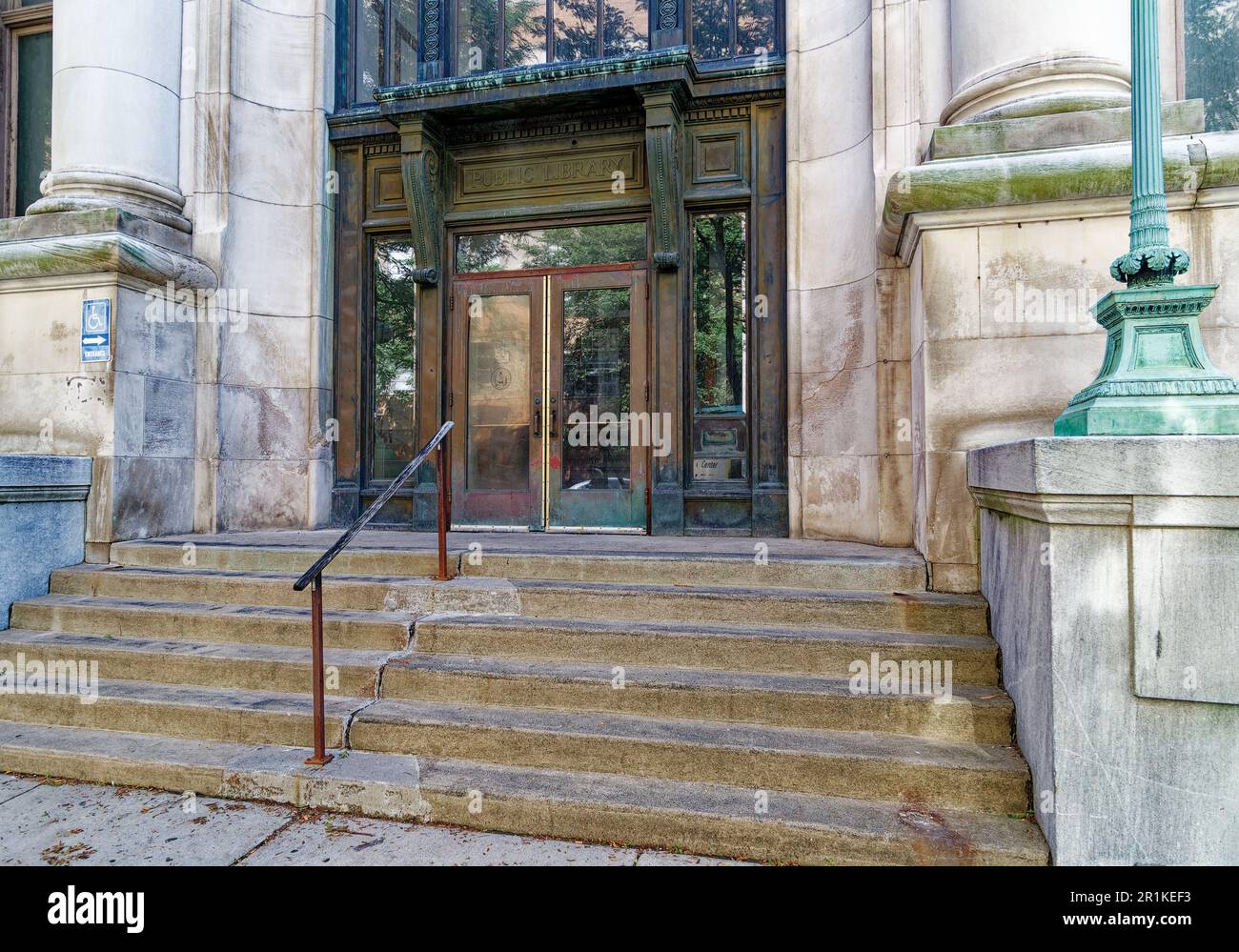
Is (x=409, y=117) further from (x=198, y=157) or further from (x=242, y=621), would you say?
(x=242, y=621)

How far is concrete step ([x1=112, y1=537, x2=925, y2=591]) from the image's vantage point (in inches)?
183

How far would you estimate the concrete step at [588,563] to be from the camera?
464cm

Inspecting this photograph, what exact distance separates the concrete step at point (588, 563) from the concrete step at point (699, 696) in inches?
35.5

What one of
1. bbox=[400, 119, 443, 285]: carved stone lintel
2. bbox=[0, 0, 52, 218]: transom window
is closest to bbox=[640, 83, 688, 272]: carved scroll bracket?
bbox=[400, 119, 443, 285]: carved stone lintel

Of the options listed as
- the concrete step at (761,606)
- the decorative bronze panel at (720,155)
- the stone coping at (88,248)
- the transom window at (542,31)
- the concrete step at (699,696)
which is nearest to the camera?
the concrete step at (699,696)

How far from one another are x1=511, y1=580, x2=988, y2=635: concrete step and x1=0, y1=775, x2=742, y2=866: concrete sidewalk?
155 centimetres

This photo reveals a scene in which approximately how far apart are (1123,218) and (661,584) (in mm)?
3537

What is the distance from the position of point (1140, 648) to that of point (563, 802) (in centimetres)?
236

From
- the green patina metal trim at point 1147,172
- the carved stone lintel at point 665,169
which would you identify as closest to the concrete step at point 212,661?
the green patina metal trim at point 1147,172

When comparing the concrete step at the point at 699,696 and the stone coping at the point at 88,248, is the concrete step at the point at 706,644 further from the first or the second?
the stone coping at the point at 88,248

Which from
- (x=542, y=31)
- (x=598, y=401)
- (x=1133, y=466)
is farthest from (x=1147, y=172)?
(x=542, y=31)

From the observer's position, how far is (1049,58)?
187 inches

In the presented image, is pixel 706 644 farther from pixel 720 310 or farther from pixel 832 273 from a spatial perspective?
pixel 720 310
